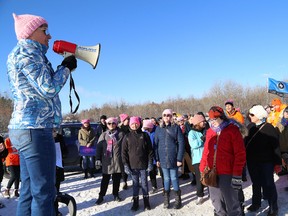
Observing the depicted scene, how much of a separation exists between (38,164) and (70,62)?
882 millimetres

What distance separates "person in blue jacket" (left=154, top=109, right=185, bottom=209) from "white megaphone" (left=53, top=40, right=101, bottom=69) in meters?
3.46

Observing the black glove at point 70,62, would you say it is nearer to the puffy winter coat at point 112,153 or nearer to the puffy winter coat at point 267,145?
the puffy winter coat at point 267,145

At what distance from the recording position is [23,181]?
90.2 inches

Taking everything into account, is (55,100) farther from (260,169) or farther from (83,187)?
(83,187)

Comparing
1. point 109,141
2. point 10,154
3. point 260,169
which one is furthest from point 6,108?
point 260,169

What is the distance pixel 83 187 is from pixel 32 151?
602 cm

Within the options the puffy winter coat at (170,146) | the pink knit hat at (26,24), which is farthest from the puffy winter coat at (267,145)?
the pink knit hat at (26,24)

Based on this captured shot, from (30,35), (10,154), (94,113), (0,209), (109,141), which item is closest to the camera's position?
(30,35)

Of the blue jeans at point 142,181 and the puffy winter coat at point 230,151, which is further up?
the puffy winter coat at point 230,151

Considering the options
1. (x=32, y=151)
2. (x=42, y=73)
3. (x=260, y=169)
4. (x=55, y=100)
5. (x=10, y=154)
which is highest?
(x=42, y=73)

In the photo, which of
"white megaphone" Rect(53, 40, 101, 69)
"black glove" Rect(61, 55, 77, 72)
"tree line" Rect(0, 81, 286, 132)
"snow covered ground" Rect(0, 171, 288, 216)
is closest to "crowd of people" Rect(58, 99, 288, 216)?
"snow covered ground" Rect(0, 171, 288, 216)

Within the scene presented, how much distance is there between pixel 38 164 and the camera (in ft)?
6.84

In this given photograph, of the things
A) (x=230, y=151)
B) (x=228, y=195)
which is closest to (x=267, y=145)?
(x=230, y=151)

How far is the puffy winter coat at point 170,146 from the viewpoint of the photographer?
18.9 feet
